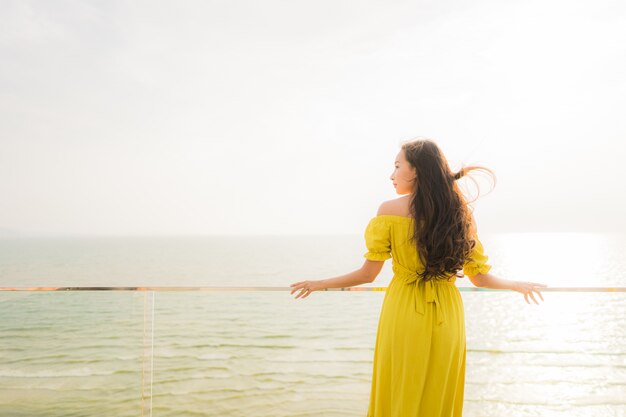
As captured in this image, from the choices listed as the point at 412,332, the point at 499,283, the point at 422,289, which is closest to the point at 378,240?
the point at 422,289

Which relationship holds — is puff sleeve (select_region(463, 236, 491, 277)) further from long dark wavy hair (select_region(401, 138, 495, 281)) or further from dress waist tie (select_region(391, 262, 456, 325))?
dress waist tie (select_region(391, 262, 456, 325))

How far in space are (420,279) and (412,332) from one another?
0.66ft

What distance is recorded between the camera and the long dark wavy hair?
→ 1691 millimetres

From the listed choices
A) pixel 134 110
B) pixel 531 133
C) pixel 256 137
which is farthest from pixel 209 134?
pixel 531 133

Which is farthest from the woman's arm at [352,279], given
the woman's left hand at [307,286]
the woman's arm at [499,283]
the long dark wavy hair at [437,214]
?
the woman's arm at [499,283]

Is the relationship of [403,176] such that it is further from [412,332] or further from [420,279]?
[412,332]

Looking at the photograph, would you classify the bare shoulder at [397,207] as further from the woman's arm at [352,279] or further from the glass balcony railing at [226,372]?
the glass balcony railing at [226,372]

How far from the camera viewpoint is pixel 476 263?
74.2 inches

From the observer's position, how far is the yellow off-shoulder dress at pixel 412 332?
5.76 feet

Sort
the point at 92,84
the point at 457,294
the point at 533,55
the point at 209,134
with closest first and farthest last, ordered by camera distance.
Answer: the point at 457,294, the point at 533,55, the point at 92,84, the point at 209,134

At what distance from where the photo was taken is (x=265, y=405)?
9.29ft

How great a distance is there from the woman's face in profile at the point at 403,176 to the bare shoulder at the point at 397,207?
42 millimetres

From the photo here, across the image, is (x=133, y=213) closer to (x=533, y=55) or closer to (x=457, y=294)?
(x=533, y=55)

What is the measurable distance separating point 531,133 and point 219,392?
71071 millimetres
